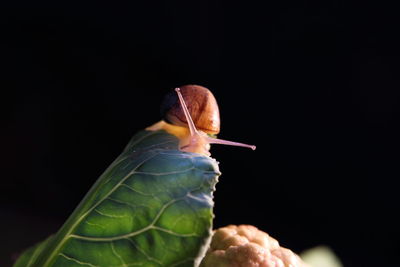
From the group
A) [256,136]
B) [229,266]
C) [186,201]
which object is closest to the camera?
[186,201]

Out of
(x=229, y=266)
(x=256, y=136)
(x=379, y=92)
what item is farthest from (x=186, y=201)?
(x=379, y=92)

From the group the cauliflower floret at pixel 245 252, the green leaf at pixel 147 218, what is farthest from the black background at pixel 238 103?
the green leaf at pixel 147 218

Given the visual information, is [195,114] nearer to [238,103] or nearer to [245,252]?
[245,252]

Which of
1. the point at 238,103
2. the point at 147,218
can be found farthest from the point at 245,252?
the point at 238,103

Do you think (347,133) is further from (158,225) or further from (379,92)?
(158,225)

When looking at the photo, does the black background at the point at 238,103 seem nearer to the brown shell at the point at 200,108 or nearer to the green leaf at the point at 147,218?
the brown shell at the point at 200,108

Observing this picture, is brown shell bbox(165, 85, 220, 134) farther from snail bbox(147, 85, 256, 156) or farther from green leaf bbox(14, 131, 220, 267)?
green leaf bbox(14, 131, 220, 267)
